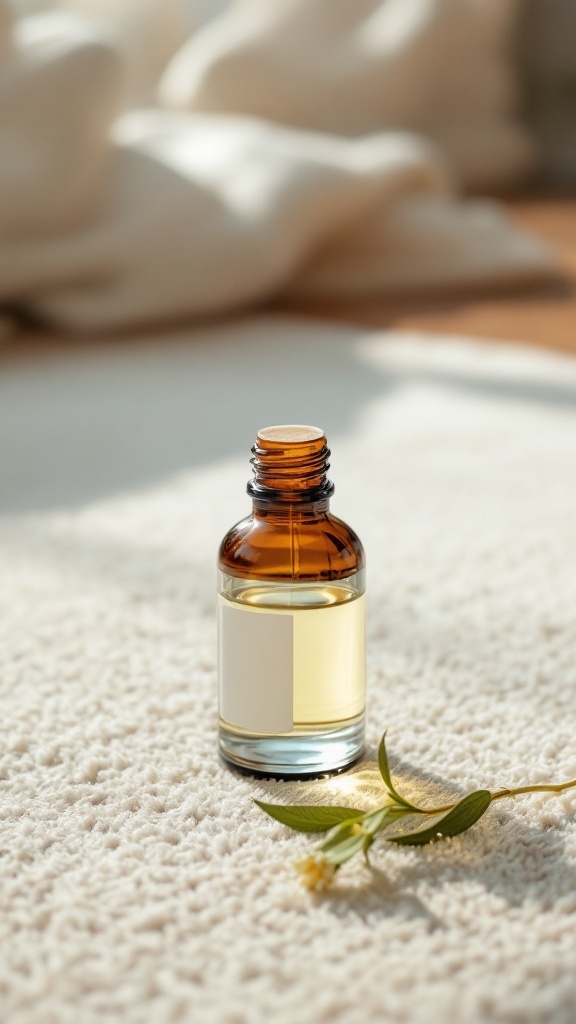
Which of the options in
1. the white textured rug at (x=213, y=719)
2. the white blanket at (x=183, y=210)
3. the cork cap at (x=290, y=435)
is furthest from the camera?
the white blanket at (x=183, y=210)

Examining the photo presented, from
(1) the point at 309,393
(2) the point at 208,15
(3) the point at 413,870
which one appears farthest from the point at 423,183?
(3) the point at 413,870

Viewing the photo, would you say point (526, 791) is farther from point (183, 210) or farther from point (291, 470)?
point (183, 210)

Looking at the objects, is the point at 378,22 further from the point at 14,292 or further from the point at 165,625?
the point at 165,625

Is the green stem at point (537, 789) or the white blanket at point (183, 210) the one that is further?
the white blanket at point (183, 210)

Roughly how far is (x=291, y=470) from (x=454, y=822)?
174mm

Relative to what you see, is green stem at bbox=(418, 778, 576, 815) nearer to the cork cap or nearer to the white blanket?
the cork cap

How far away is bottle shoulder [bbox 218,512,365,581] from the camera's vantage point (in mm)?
579

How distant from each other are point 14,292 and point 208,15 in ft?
4.81

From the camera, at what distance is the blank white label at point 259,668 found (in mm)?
572

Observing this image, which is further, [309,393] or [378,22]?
[378,22]

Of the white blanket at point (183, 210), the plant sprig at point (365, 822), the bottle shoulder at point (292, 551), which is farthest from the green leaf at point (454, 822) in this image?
the white blanket at point (183, 210)

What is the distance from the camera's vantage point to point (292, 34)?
2.53 meters

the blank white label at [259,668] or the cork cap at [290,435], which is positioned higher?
the cork cap at [290,435]

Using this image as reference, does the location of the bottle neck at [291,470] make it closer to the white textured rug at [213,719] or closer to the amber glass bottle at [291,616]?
the amber glass bottle at [291,616]
